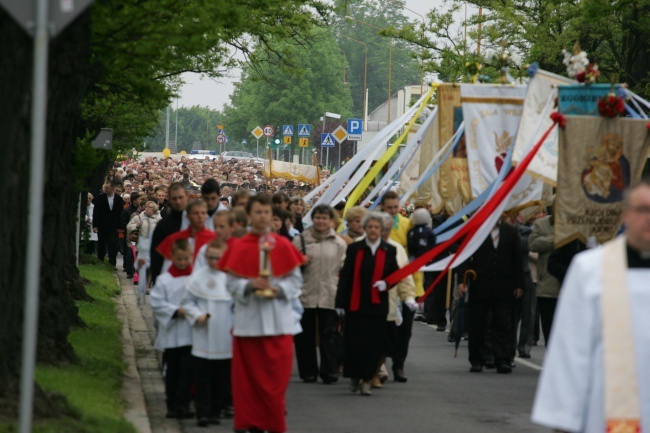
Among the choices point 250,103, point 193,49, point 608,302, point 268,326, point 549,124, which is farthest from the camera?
point 250,103

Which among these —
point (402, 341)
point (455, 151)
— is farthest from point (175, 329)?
point (455, 151)

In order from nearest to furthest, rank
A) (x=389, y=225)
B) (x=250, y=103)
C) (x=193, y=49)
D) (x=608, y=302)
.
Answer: (x=608, y=302)
(x=193, y=49)
(x=389, y=225)
(x=250, y=103)

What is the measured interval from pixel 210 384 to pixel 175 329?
53 centimetres

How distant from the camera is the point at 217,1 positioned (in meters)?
12.2

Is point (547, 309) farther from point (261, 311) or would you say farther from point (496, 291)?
point (261, 311)

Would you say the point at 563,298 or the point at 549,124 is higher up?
the point at 549,124

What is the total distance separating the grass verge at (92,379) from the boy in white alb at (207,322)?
2.16ft

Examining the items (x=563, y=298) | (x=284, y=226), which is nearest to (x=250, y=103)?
(x=284, y=226)

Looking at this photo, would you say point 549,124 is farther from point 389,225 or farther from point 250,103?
point 250,103

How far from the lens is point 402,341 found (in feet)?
46.5

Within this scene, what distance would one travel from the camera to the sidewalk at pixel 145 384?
1081cm

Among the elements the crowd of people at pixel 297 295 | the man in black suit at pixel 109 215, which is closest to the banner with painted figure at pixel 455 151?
the crowd of people at pixel 297 295

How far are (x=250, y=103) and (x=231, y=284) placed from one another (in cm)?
10486

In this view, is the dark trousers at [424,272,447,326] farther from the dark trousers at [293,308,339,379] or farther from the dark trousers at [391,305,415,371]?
the dark trousers at [293,308,339,379]
